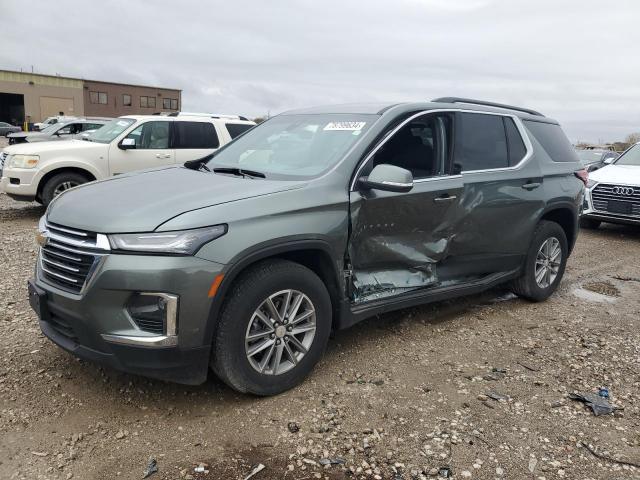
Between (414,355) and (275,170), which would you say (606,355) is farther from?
(275,170)

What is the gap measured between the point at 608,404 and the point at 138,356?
2944mm

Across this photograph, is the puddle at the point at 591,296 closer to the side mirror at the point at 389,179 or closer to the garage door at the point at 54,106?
the side mirror at the point at 389,179

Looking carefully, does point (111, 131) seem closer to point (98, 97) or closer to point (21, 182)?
point (21, 182)

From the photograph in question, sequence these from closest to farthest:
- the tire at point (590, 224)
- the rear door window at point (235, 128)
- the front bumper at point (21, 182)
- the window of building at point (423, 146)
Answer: the window of building at point (423, 146), the front bumper at point (21, 182), the rear door window at point (235, 128), the tire at point (590, 224)

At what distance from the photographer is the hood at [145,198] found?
9.45 feet

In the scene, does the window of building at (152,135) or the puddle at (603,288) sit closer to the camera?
the puddle at (603,288)

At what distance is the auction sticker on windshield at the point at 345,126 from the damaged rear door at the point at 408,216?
22 cm

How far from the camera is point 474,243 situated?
4477 millimetres

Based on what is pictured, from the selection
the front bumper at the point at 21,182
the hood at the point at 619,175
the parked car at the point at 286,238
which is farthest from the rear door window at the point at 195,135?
the hood at the point at 619,175

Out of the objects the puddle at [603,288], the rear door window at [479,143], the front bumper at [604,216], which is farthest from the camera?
the front bumper at [604,216]

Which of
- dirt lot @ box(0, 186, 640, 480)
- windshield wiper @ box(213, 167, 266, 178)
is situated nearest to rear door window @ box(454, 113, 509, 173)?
dirt lot @ box(0, 186, 640, 480)

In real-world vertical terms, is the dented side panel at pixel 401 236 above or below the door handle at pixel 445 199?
below

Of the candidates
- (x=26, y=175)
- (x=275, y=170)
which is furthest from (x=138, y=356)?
(x=26, y=175)

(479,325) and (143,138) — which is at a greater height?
(143,138)
